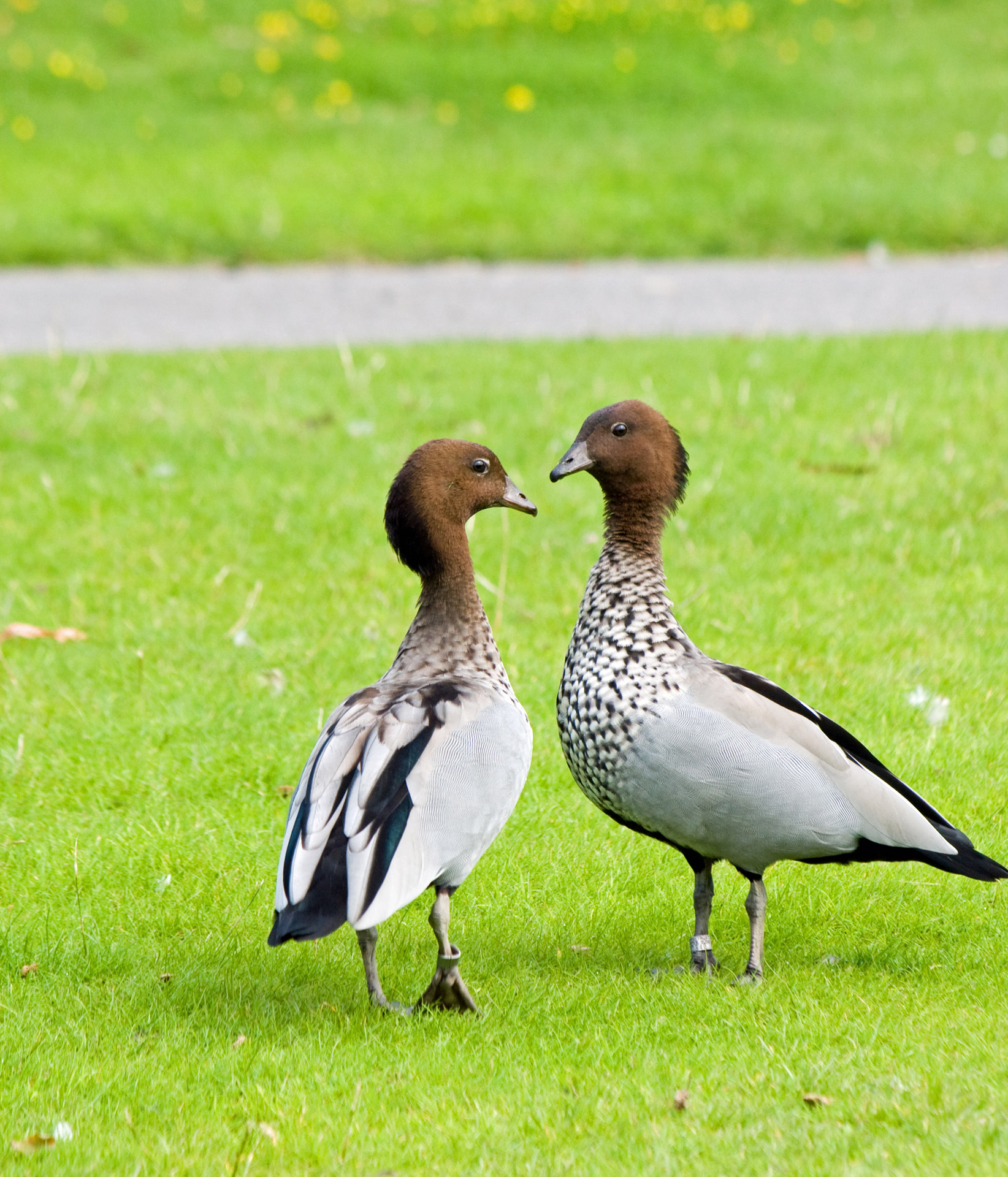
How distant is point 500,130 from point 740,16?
3.95 m

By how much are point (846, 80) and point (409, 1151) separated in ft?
47.3

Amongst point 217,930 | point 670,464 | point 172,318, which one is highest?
point 172,318

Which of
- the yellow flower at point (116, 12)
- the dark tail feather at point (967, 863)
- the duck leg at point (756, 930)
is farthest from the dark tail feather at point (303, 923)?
the yellow flower at point (116, 12)

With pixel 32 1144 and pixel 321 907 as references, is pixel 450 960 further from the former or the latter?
pixel 32 1144

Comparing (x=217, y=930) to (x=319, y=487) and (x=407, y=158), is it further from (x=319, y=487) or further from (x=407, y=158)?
(x=407, y=158)

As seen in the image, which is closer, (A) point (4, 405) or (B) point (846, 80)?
(A) point (4, 405)

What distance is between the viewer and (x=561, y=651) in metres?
6.07

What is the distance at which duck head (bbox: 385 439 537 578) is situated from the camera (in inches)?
168

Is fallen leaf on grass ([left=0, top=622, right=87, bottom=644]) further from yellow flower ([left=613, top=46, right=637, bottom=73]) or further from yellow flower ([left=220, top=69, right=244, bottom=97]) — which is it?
yellow flower ([left=613, top=46, right=637, bottom=73])

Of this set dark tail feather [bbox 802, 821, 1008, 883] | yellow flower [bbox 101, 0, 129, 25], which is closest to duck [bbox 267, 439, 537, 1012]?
dark tail feather [bbox 802, 821, 1008, 883]

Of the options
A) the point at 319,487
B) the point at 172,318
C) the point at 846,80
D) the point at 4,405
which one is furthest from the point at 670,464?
the point at 846,80

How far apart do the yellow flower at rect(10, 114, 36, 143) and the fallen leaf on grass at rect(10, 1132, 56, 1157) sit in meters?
12.7

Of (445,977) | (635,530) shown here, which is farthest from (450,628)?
(445,977)

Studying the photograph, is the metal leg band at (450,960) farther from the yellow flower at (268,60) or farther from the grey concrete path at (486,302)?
the yellow flower at (268,60)
